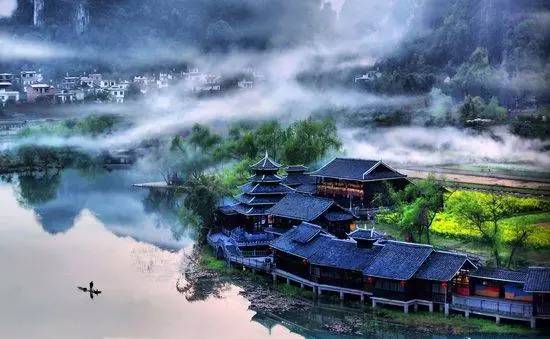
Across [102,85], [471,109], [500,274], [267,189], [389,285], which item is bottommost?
[389,285]

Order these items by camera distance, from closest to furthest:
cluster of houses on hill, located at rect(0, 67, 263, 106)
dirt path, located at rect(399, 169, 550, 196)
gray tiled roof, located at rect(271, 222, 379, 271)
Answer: gray tiled roof, located at rect(271, 222, 379, 271), dirt path, located at rect(399, 169, 550, 196), cluster of houses on hill, located at rect(0, 67, 263, 106)

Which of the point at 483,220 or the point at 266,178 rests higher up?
the point at 266,178

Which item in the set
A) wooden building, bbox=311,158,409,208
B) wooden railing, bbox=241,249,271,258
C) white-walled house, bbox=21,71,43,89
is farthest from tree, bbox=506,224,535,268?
white-walled house, bbox=21,71,43,89

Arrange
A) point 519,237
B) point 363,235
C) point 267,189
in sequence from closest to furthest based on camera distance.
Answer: point 363,235, point 519,237, point 267,189

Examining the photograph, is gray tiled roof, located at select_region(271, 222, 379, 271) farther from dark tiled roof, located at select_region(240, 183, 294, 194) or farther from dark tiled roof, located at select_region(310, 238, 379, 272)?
dark tiled roof, located at select_region(240, 183, 294, 194)

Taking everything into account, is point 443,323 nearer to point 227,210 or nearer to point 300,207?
point 300,207

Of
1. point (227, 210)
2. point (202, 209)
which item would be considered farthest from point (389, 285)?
point (202, 209)

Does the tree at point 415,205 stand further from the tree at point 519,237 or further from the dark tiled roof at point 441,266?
the dark tiled roof at point 441,266
